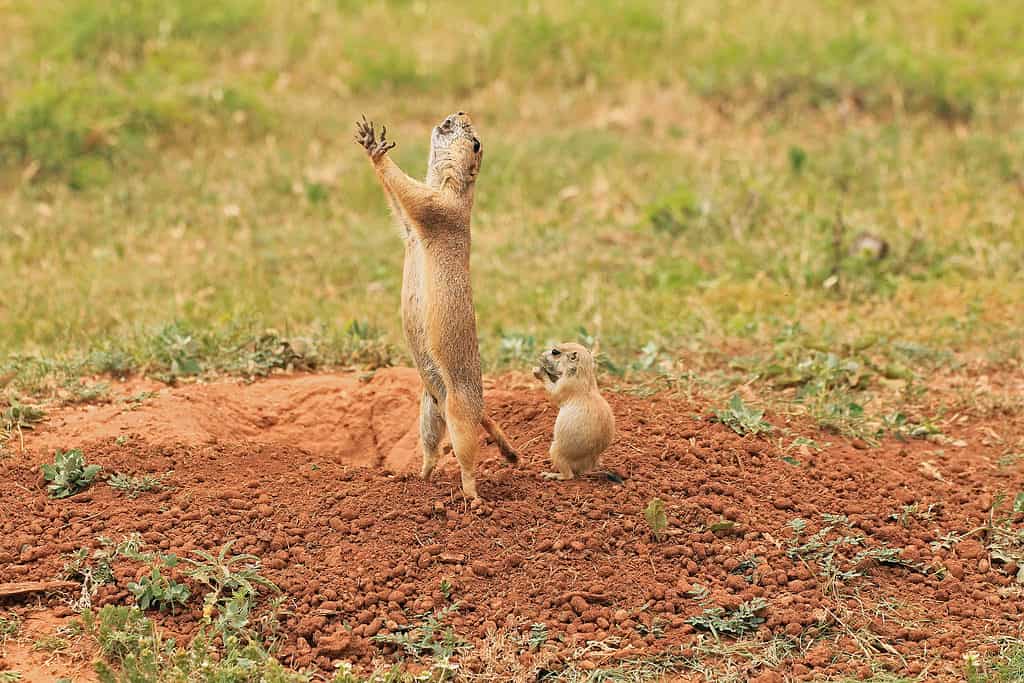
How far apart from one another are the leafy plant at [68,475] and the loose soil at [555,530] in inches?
2.0

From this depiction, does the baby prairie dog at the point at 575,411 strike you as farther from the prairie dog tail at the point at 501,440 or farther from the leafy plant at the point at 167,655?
the leafy plant at the point at 167,655

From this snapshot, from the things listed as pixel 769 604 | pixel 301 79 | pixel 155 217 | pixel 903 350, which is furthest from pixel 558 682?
pixel 301 79

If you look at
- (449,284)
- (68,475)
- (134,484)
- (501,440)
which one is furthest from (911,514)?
(68,475)

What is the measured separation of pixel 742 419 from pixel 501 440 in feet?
4.00

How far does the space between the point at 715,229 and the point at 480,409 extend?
490cm

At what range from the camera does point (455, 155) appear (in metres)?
4.94

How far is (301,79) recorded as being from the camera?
12.6 m

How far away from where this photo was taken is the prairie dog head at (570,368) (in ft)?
16.7

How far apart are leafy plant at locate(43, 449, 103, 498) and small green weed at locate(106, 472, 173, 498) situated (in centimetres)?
8

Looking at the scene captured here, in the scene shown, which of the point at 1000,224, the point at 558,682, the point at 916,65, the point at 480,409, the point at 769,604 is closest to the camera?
the point at 558,682

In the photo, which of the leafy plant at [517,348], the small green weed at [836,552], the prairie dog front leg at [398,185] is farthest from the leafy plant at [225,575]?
the leafy plant at [517,348]

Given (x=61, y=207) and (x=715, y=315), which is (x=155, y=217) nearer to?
(x=61, y=207)

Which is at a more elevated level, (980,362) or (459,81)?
(459,81)

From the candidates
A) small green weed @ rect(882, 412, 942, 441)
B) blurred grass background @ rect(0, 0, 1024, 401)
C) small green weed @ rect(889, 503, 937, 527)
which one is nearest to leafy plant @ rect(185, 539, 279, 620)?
blurred grass background @ rect(0, 0, 1024, 401)
